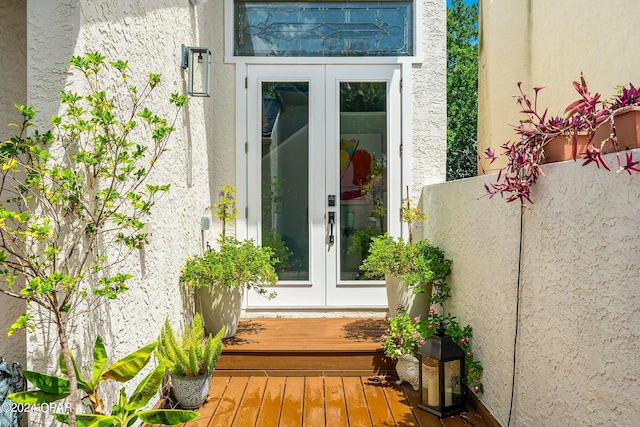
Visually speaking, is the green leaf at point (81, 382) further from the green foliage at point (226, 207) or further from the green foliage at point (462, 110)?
the green foliage at point (462, 110)

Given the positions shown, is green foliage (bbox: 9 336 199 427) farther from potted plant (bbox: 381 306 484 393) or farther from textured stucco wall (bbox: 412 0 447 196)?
textured stucco wall (bbox: 412 0 447 196)

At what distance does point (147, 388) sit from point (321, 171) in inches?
129

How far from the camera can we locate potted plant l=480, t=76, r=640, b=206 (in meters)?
1.92

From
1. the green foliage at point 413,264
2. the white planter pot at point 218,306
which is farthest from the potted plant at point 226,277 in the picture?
the green foliage at point 413,264

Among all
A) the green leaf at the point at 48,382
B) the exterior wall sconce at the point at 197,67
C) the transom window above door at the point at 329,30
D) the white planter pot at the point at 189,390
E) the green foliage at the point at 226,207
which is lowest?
the white planter pot at the point at 189,390

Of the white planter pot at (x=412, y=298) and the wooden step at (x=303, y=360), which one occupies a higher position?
the white planter pot at (x=412, y=298)

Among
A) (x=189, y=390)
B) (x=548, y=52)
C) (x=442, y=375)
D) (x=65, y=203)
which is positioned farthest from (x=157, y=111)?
(x=548, y=52)

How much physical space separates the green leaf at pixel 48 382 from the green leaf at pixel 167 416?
1.21ft

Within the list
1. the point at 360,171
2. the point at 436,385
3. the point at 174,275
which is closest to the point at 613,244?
the point at 436,385

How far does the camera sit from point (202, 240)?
16.6ft

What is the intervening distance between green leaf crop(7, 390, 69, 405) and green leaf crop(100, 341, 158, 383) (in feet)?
0.84

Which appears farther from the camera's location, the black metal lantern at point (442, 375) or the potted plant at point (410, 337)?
the potted plant at point (410, 337)

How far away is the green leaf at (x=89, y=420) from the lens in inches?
87.7

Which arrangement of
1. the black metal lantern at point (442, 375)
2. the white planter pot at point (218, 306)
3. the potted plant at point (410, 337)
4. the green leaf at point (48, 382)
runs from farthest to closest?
the white planter pot at point (218, 306)
the potted plant at point (410, 337)
the black metal lantern at point (442, 375)
the green leaf at point (48, 382)
